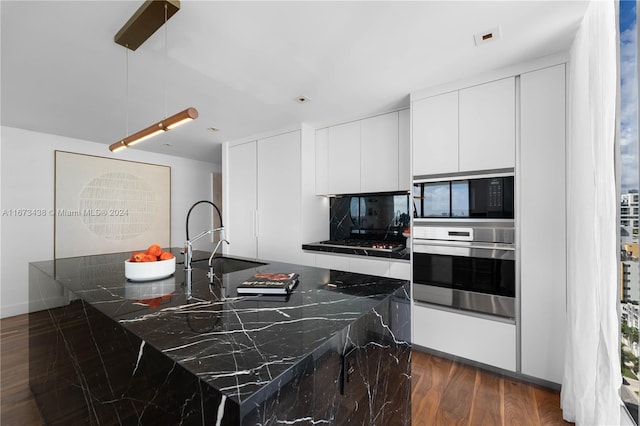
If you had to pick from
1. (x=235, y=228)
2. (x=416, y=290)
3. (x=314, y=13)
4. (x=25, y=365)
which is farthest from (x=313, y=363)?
(x=235, y=228)

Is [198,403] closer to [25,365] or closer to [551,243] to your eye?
[551,243]

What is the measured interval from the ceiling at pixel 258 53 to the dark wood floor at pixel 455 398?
2467 mm

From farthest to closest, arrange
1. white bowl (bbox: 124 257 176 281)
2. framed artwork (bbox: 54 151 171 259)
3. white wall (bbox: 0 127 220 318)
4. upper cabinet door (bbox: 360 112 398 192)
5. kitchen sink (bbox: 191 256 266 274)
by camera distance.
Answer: framed artwork (bbox: 54 151 171 259) < white wall (bbox: 0 127 220 318) < upper cabinet door (bbox: 360 112 398 192) < kitchen sink (bbox: 191 256 266 274) < white bowl (bbox: 124 257 176 281)

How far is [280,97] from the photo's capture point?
9.21 ft

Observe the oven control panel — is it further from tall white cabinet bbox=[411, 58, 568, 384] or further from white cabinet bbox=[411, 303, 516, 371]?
white cabinet bbox=[411, 303, 516, 371]

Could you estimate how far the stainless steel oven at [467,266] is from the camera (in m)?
2.24

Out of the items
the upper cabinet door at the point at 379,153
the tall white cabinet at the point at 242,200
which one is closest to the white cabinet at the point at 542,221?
Answer: the upper cabinet door at the point at 379,153

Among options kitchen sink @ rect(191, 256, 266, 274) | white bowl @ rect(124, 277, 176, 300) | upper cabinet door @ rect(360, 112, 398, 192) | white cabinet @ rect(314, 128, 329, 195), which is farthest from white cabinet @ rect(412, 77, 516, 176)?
white bowl @ rect(124, 277, 176, 300)

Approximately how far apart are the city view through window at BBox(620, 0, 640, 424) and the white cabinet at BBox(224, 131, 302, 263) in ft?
9.21

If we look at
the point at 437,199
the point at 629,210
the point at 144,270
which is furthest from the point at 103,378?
the point at 437,199

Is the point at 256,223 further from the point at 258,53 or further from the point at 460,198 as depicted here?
the point at 460,198

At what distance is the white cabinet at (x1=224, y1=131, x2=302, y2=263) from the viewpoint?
3.67m

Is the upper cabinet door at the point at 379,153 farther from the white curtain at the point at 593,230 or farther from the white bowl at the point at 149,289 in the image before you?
the white bowl at the point at 149,289

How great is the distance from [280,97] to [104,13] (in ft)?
4.80
